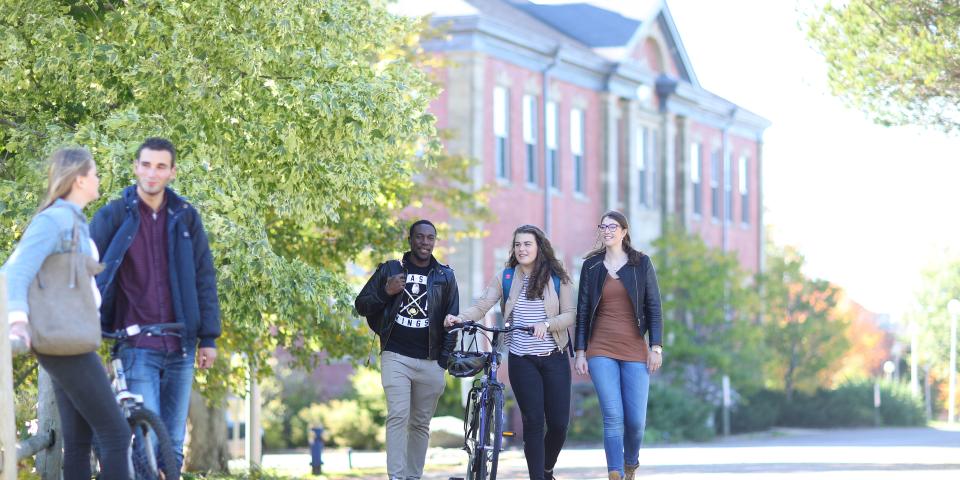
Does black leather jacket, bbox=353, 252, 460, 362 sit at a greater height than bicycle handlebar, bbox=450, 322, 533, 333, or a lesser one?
greater

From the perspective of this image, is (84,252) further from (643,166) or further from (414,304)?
(643,166)

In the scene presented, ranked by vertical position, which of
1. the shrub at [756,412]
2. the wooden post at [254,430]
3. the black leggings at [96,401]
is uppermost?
the black leggings at [96,401]

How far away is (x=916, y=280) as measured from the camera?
10544cm

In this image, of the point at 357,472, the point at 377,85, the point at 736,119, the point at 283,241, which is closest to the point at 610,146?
the point at 736,119

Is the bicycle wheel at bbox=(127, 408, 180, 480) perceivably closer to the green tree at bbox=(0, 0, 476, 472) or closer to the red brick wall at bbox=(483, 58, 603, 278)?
the green tree at bbox=(0, 0, 476, 472)

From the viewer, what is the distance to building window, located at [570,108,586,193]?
1705 inches

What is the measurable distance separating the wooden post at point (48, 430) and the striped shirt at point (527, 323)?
3.20 metres

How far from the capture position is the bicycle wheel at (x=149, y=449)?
827cm

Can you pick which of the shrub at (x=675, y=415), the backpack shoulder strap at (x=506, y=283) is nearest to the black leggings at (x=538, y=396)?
the backpack shoulder strap at (x=506, y=283)

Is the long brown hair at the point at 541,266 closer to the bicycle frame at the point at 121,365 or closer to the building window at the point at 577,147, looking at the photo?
the bicycle frame at the point at 121,365

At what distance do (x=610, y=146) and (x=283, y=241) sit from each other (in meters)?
25.4

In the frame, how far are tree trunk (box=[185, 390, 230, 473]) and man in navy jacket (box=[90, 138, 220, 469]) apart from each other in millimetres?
14909

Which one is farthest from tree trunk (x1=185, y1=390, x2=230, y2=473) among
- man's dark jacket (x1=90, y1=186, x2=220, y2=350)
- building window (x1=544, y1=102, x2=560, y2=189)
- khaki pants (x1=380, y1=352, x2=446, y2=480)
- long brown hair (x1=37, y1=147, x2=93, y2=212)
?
building window (x1=544, y1=102, x2=560, y2=189)

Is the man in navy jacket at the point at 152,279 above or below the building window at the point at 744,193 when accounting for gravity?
below
